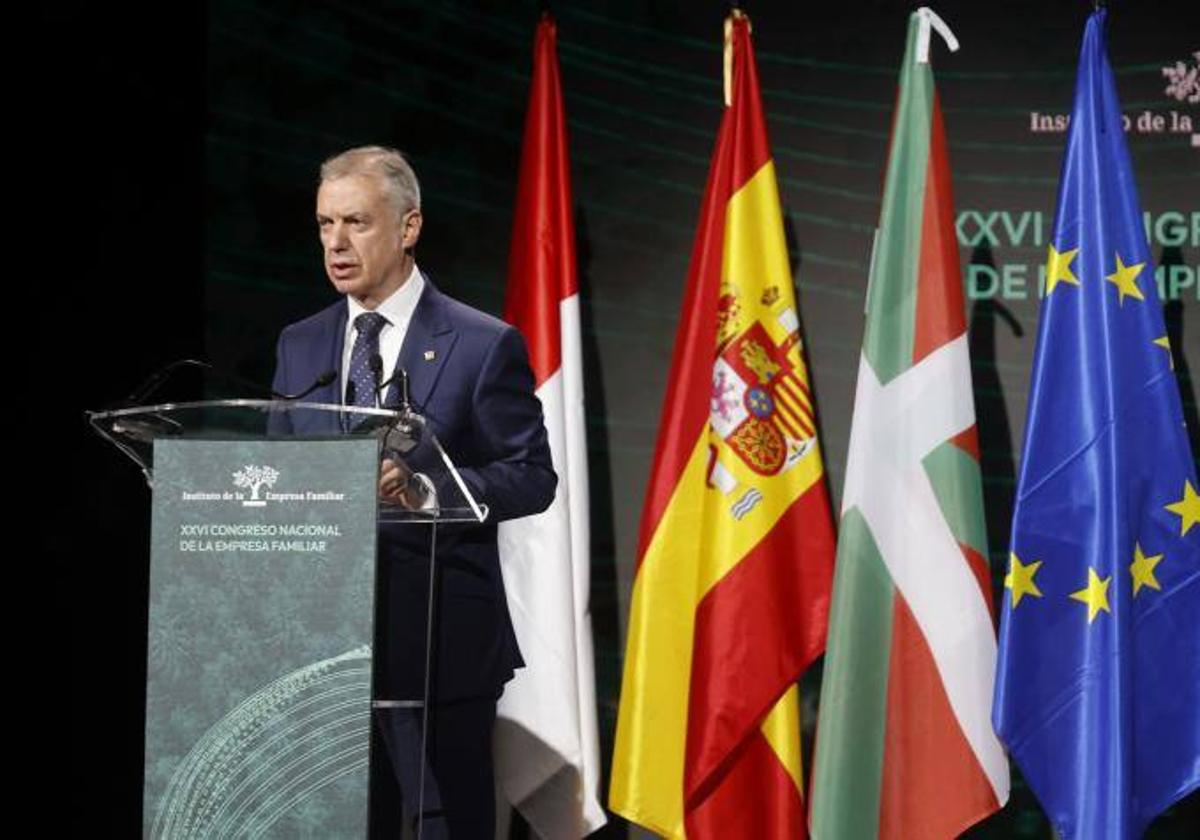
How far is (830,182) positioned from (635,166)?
509 mm

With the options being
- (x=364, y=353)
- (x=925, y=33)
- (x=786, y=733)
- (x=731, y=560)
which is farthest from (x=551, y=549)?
(x=925, y=33)

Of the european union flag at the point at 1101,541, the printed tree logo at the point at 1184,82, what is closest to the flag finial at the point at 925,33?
the european union flag at the point at 1101,541

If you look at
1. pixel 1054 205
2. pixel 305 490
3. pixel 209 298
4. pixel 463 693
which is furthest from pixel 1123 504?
pixel 209 298

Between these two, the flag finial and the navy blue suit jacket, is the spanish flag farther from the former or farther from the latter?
the navy blue suit jacket

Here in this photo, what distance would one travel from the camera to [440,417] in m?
2.88

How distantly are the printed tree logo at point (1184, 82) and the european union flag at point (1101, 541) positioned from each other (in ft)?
1.72

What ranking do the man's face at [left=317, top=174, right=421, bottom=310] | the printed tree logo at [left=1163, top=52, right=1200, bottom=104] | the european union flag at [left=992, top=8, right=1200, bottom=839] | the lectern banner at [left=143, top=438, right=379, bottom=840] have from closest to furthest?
1. the lectern banner at [left=143, top=438, right=379, bottom=840]
2. the man's face at [left=317, top=174, right=421, bottom=310]
3. the european union flag at [left=992, top=8, right=1200, bottom=839]
4. the printed tree logo at [left=1163, top=52, right=1200, bottom=104]

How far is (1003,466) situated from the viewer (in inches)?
172

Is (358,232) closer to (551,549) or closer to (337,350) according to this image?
(337,350)

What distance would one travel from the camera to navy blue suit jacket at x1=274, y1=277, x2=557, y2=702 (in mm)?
2740

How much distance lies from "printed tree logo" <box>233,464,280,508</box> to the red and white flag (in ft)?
5.75

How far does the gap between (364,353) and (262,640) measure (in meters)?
0.62

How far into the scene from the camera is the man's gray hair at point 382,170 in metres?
2.87

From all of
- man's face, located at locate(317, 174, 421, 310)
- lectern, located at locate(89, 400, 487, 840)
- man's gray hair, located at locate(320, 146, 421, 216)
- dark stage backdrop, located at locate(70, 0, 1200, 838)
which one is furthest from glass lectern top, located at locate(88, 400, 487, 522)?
dark stage backdrop, located at locate(70, 0, 1200, 838)
